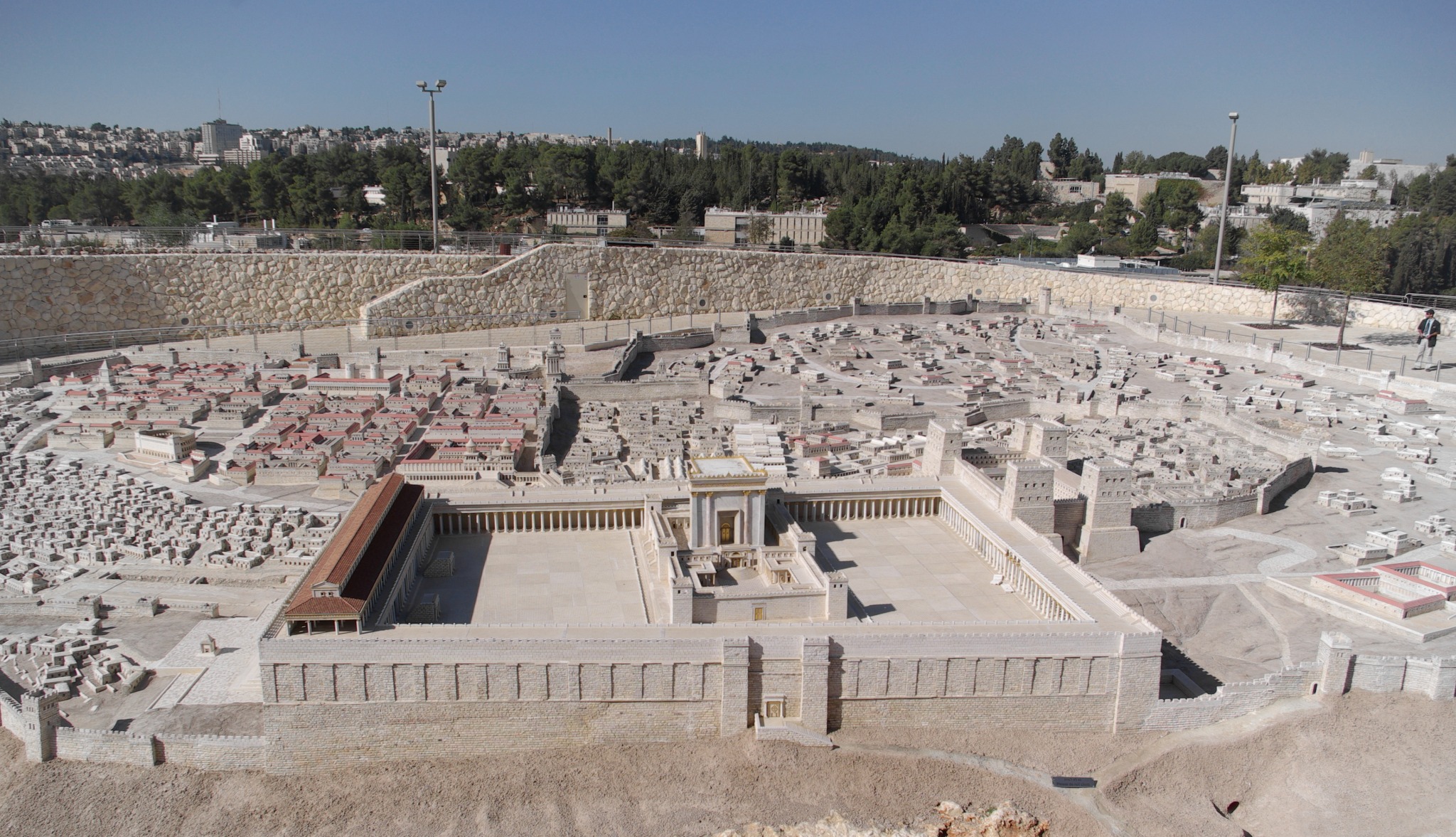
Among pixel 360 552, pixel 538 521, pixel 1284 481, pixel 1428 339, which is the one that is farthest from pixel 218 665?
pixel 1428 339

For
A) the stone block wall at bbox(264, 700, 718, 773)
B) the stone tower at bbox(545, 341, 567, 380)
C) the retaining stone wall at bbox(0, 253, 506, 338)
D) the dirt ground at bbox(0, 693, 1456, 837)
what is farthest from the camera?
the retaining stone wall at bbox(0, 253, 506, 338)

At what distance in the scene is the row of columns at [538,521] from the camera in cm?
2923

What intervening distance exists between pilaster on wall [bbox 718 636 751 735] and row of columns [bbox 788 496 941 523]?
29.0 ft

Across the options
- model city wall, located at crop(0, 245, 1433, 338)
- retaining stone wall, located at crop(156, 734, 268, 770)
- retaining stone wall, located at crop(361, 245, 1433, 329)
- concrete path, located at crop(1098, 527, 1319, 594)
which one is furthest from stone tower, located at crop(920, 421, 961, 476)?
retaining stone wall, located at crop(361, 245, 1433, 329)

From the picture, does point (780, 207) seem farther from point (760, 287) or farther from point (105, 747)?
point (105, 747)

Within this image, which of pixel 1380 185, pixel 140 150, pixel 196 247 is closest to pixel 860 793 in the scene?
pixel 196 247

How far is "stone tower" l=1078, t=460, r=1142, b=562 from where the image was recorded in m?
30.7

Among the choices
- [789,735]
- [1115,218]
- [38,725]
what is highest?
[1115,218]

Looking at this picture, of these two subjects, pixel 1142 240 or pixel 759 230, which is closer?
pixel 759 230

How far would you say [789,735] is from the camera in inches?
878

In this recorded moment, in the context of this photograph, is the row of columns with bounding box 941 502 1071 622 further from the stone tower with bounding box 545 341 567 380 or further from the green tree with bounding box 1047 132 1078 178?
the green tree with bounding box 1047 132 1078 178

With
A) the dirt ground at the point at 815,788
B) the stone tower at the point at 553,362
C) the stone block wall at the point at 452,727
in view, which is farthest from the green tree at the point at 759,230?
the dirt ground at the point at 815,788

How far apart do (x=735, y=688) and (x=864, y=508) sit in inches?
394

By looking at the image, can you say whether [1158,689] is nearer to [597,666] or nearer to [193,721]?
[597,666]
